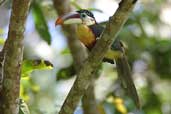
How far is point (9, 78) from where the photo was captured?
6.65ft

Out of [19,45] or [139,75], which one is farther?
[139,75]

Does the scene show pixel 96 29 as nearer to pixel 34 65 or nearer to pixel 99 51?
pixel 34 65

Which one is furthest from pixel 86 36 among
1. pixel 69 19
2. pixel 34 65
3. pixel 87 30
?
pixel 34 65

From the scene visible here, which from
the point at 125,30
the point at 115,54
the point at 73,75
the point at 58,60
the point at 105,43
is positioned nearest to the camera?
the point at 105,43

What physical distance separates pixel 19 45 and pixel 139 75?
2.31 meters

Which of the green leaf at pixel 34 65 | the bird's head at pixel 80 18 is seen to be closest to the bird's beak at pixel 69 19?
the bird's head at pixel 80 18

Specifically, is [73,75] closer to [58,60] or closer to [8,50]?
[58,60]

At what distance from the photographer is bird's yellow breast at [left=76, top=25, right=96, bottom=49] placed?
9.01 ft

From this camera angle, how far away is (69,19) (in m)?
2.63

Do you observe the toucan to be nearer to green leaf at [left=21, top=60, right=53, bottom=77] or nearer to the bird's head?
the bird's head

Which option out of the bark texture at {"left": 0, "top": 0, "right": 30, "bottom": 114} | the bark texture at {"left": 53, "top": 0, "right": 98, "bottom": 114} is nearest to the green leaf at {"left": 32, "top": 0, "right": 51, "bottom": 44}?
the bark texture at {"left": 53, "top": 0, "right": 98, "bottom": 114}

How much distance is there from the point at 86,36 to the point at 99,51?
2.68ft

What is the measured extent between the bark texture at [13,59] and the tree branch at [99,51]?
0.19 meters

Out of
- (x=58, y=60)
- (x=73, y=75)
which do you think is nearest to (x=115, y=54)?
(x=73, y=75)
